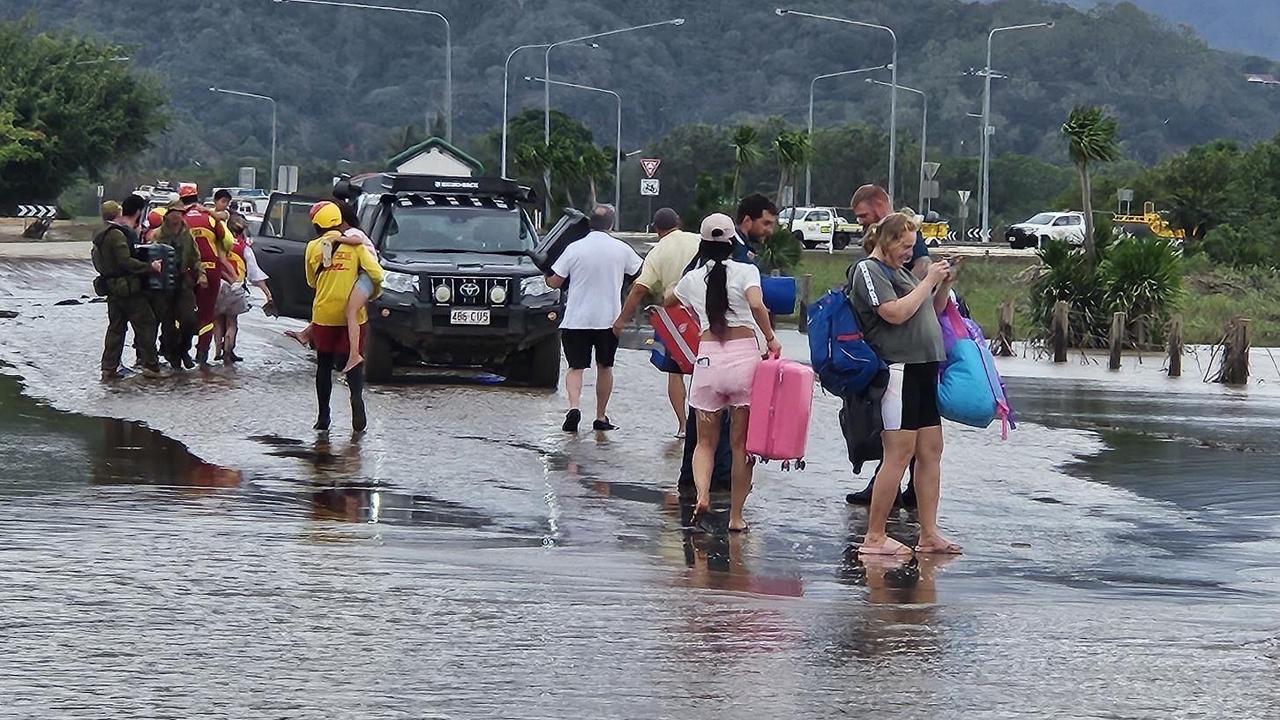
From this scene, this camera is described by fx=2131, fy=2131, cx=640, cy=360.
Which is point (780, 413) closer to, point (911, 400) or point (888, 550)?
point (911, 400)

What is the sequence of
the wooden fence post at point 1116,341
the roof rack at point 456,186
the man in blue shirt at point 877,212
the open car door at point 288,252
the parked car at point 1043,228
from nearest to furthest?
the man in blue shirt at point 877,212 → the roof rack at point 456,186 → the open car door at point 288,252 → the wooden fence post at point 1116,341 → the parked car at point 1043,228

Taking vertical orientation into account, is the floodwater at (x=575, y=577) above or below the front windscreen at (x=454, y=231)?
below

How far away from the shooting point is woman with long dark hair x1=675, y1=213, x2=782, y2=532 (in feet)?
36.3

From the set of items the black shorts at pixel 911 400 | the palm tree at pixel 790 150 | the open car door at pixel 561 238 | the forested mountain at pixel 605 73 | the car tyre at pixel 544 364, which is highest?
the forested mountain at pixel 605 73

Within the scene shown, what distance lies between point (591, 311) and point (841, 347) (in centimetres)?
590

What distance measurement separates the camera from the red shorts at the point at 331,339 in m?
15.1

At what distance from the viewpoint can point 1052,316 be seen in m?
28.0

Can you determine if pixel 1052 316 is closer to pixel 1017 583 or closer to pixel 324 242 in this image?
pixel 324 242

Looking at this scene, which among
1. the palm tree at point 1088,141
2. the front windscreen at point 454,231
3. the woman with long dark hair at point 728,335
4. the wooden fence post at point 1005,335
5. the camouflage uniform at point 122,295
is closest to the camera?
the woman with long dark hair at point 728,335

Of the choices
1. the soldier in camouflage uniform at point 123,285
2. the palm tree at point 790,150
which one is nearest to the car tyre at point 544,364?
the soldier in camouflage uniform at point 123,285

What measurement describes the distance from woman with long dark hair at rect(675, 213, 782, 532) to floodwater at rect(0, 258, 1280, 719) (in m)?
0.50

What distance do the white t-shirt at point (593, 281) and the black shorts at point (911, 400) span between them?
5.74 metres

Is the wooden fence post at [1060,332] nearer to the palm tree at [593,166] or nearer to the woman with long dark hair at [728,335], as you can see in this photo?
the woman with long dark hair at [728,335]

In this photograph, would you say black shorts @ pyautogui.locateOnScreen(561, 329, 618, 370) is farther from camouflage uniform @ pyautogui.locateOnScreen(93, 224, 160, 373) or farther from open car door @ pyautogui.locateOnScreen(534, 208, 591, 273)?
camouflage uniform @ pyautogui.locateOnScreen(93, 224, 160, 373)
